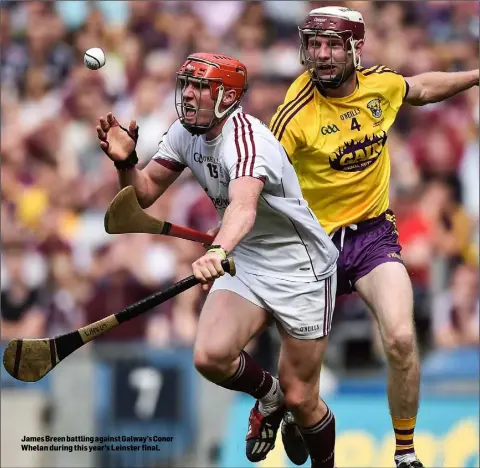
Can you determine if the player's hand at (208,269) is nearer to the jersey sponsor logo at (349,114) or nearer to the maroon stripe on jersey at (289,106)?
the maroon stripe on jersey at (289,106)

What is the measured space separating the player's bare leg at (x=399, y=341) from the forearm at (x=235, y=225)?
1195 mm

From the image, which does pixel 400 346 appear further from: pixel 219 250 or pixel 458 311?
pixel 458 311

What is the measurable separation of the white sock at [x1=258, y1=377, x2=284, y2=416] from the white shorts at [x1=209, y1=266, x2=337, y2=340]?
0.54 metres

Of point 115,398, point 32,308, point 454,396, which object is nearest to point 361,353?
point 454,396

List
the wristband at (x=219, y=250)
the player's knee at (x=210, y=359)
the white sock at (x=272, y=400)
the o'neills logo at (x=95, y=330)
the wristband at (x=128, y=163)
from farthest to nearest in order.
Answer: the white sock at (x=272, y=400) → the wristband at (x=128, y=163) → the player's knee at (x=210, y=359) → the o'neills logo at (x=95, y=330) → the wristband at (x=219, y=250)

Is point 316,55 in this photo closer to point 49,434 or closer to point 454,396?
point 454,396

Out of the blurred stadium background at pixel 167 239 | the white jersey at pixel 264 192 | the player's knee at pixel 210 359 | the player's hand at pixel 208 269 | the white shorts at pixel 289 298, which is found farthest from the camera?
the blurred stadium background at pixel 167 239

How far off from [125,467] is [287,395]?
9.65 ft

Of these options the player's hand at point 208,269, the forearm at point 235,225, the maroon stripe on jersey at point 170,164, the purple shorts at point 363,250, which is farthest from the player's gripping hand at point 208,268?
the purple shorts at point 363,250

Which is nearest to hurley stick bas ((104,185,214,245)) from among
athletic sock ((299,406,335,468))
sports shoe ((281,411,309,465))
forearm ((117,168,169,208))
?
forearm ((117,168,169,208))

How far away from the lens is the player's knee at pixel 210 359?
627 cm

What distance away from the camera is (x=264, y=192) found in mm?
6254

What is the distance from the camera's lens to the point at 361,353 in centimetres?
966

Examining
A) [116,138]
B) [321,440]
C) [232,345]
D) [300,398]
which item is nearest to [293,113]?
[116,138]
